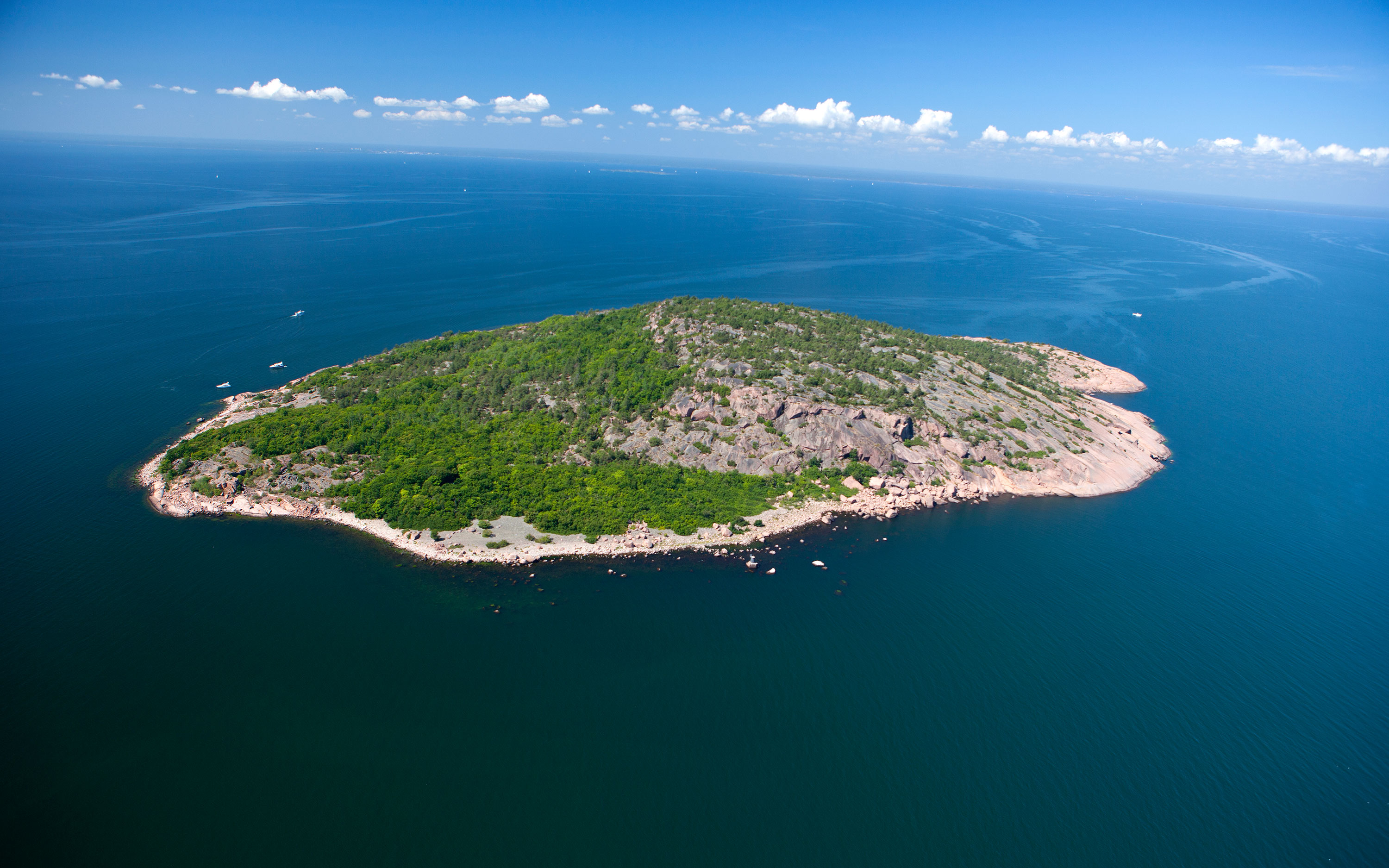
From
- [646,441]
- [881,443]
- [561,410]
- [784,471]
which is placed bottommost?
[784,471]

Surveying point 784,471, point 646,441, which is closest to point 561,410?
point 646,441

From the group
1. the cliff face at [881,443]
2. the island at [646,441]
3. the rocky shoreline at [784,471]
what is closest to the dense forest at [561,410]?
the island at [646,441]

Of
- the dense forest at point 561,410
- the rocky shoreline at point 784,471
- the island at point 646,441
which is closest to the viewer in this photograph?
the rocky shoreline at point 784,471

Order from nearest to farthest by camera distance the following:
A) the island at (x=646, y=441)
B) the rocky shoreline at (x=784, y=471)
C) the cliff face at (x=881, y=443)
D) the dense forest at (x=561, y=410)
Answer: the rocky shoreline at (x=784, y=471) < the island at (x=646, y=441) < the dense forest at (x=561, y=410) < the cliff face at (x=881, y=443)

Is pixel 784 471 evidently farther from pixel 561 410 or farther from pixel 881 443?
pixel 561 410

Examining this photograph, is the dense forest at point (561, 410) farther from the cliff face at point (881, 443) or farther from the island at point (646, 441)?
the cliff face at point (881, 443)

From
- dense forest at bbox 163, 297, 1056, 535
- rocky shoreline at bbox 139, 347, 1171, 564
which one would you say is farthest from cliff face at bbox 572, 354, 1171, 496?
dense forest at bbox 163, 297, 1056, 535

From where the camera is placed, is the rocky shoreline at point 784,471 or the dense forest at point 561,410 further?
the dense forest at point 561,410

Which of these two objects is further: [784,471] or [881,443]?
[881,443]
